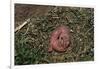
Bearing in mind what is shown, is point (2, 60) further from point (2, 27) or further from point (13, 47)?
point (2, 27)

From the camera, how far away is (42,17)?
191cm

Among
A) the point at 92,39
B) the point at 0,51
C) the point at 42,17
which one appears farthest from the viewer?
the point at 92,39

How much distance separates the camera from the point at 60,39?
197 cm

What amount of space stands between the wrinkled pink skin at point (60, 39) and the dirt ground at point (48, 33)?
4 cm

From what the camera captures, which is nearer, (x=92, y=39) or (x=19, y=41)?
(x=19, y=41)

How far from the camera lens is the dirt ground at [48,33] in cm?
186

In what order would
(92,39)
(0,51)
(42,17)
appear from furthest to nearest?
(92,39) < (42,17) < (0,51)

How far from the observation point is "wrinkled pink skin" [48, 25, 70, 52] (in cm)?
195

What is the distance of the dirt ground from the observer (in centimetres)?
186

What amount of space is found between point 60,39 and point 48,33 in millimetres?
145

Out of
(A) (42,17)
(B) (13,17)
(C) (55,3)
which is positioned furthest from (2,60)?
(C) (55,3)

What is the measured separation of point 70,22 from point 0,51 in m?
0.77

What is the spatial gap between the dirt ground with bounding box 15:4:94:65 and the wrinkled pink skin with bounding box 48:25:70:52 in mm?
37

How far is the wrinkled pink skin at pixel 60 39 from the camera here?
1946 millimetres
